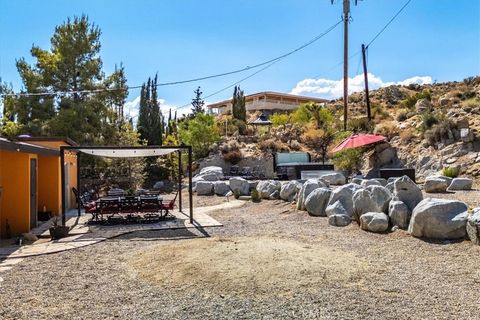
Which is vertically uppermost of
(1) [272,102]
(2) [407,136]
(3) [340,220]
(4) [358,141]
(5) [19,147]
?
(1) [272,102]

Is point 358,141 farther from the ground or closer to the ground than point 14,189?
farther from the ground

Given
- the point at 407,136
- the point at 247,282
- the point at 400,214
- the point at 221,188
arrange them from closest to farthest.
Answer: the point at 247,282, the point at 400,214, the point at 221,188, the point at 407,136

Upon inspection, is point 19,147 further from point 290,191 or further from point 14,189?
point 290,191

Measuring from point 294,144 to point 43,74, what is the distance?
16.4 meters

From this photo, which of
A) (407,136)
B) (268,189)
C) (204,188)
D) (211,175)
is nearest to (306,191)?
(268,189)

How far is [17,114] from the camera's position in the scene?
69.9 feet

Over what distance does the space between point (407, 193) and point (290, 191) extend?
5.23 m

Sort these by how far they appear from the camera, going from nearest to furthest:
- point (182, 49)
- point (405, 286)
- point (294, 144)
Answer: point (405, 286), point (182, 49), point (294, 144)

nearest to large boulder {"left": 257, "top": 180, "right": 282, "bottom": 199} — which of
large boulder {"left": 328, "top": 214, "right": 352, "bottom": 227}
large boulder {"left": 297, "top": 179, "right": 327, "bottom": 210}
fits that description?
large boulder {"left": 297, "top": 179, "right": 327, "bottom": 210}

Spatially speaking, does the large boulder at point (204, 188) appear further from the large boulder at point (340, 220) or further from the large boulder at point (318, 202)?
the large boulder at point (340, 220)

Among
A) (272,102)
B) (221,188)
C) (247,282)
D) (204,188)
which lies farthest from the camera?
(272,102)

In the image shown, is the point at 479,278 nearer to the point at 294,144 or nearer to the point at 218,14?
the point at 218,14

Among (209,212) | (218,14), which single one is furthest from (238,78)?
(209,212)

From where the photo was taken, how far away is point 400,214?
334 inches
